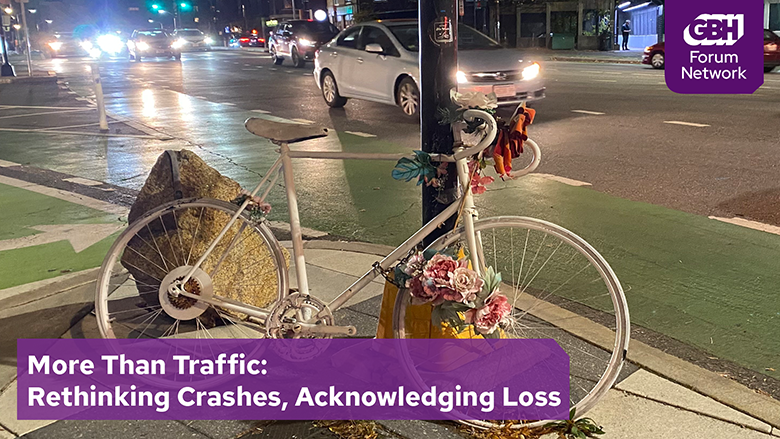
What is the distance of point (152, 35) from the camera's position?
3925cm

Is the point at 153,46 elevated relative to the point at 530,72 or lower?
elevated

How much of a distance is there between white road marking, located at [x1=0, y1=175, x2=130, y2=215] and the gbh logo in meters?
17.3

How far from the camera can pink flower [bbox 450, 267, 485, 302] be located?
2.95 metres

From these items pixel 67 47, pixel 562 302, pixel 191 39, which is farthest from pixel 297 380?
pixel 67 47

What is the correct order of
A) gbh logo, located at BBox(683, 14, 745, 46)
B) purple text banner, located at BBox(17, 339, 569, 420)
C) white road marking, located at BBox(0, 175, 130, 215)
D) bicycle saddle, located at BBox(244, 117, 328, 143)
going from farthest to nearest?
gbh logo, located at BBox(683, 14, 745, 46) < white road marking, located at BBox(0, 175, 130, 215) < bicycle saddle, located at BBox(244, 117, 328, 143) < purple text banner, located at BBox(17, 339, 569, 420)

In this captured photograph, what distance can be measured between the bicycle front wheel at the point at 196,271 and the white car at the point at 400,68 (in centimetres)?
851

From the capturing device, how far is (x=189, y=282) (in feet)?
11.6

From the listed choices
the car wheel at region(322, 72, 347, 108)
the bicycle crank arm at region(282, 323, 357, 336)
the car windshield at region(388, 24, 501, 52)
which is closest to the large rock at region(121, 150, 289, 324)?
the bicycle crank arm at region(282, 323, 357, 336)

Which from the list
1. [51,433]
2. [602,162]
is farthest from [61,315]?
[602,162]

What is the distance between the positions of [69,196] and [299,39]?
2286 centimetres

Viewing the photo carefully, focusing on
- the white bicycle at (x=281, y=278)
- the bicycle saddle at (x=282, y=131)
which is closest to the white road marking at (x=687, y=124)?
the white bicycle at (x=281, y=278)

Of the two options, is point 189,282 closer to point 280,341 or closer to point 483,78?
point 280,341

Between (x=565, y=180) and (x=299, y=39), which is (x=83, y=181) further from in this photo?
(x=299, y=39)

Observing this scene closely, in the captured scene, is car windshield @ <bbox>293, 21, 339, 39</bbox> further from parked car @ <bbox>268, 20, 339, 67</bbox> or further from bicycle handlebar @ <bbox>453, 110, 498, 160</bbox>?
bicycle handlebar @ <bbox>453, 110, 498, 160</bbox>
